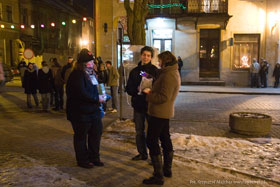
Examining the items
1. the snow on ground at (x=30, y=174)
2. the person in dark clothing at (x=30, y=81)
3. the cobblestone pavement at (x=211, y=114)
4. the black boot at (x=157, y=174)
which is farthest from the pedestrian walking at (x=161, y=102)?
the person in dark clothing at (x=30, y=81)

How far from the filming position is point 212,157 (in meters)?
5.62

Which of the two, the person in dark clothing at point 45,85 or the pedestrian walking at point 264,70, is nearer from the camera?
the person in dark clothing at point 45,85

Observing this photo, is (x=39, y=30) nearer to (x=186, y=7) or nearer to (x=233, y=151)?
(x=186, y=7)

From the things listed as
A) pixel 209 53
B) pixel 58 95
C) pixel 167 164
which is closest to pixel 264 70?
pixel 209 53

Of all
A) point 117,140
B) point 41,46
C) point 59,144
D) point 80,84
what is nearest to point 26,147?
point 59,144

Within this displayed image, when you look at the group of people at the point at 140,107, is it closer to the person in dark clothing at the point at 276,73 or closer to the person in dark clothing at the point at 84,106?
the person in dark clothing at the point at 84,106

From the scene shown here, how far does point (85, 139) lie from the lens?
198 inches

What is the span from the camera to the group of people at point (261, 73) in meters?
19.8

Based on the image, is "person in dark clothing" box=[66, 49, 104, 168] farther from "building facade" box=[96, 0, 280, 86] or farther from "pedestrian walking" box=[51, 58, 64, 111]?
"building facade" box=[96, 0, 280, 86]

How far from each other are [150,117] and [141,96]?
26.9 inches

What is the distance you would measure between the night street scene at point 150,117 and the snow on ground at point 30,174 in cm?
1

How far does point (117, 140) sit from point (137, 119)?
1774mm

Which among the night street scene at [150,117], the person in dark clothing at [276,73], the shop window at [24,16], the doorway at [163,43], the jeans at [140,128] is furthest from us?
the shop window at [24,16]

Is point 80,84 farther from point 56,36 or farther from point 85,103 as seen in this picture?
point 56,36
